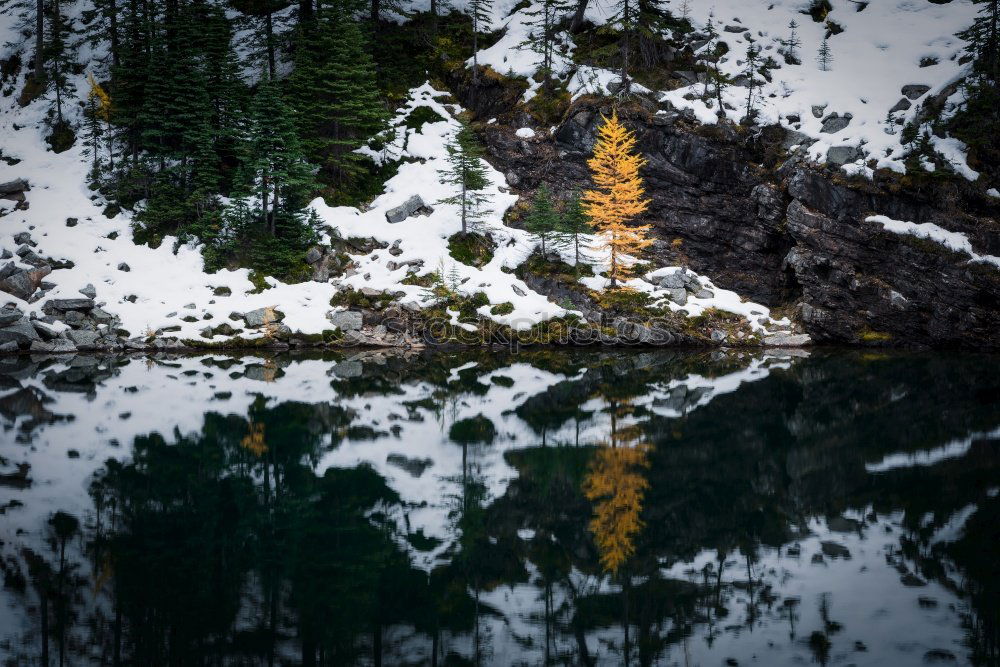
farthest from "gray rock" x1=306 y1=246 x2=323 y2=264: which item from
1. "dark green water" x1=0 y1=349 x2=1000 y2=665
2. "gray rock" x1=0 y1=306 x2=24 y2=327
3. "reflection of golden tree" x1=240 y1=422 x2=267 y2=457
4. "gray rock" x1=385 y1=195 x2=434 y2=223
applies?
"reflection of golden tree" x1=240 y1=422 x2=267 y2=457

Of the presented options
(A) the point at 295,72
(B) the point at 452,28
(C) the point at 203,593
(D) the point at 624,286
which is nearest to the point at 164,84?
(A) the point at 295,72

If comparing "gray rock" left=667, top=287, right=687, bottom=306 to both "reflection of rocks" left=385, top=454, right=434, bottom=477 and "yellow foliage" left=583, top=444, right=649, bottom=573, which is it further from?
"reflection of rocks" left=385, top=454, right=434, bottom=477

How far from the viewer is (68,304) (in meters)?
30.2

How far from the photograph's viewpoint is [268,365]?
82.7ft

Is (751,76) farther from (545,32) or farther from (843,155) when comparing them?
(545,32)

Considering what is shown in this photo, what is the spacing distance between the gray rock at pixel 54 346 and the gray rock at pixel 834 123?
46.0 m

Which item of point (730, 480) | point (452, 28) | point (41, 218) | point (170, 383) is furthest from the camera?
point (452, 28)

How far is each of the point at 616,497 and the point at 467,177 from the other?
102ft

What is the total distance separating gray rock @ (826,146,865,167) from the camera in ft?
119

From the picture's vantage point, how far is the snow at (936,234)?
31.8m

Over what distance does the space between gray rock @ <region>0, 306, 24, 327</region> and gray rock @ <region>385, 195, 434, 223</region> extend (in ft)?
66.0

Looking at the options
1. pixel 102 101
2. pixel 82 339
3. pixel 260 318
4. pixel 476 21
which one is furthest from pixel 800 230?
pixel 102 101

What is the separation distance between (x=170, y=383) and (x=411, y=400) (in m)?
9.07

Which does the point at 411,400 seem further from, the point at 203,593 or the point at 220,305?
the point at 220,305
